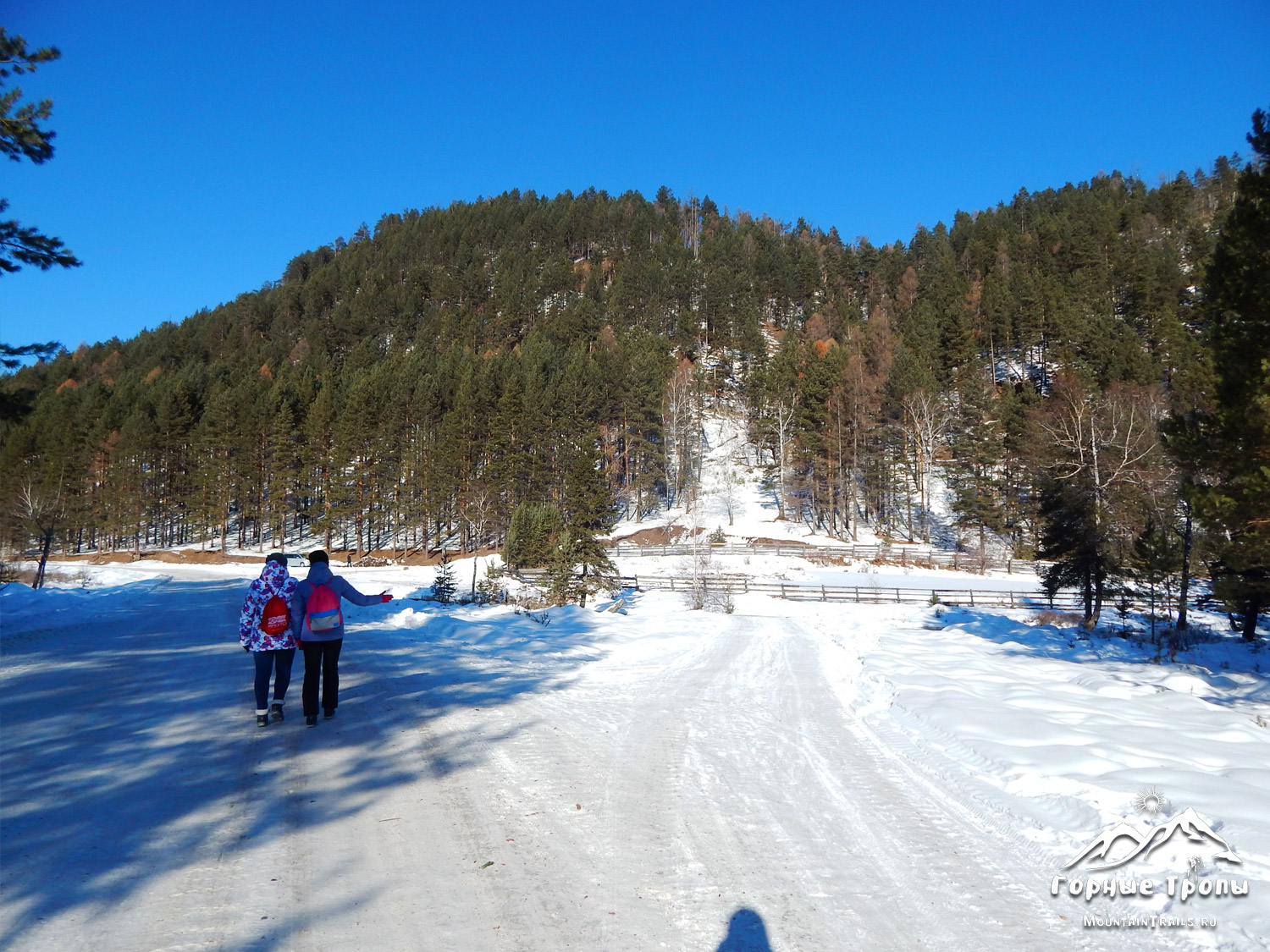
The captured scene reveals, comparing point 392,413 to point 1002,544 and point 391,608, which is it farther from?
point 1002,544

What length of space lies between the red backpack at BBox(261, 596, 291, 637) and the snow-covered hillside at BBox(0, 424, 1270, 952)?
3.04 ft

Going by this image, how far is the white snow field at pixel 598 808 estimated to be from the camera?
3.25 meters

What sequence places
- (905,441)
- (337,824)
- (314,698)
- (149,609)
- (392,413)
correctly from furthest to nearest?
(392,413) → (905,441) → (149,609) → (314,698) → (337,824)

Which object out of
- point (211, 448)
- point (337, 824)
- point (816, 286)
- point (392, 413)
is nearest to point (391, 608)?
point (337, 824)

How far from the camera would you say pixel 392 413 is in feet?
177

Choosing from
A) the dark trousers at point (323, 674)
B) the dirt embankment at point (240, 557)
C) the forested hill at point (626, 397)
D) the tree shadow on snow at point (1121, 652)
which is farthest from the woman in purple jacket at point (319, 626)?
the dirt embankment at point (240, 557)

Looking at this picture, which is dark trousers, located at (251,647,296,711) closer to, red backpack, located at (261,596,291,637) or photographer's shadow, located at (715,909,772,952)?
red backpack, located at (261,596,291,637)

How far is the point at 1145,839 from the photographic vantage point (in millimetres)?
4148

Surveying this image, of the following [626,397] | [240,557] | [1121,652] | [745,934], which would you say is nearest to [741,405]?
[626,397]

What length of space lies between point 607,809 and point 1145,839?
136 inches

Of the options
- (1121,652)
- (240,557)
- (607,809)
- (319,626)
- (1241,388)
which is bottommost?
(1121,652)

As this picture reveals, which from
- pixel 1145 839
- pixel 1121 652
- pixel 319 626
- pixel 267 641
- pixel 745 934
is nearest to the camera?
pixel 745 934

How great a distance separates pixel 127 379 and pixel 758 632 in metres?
83.2

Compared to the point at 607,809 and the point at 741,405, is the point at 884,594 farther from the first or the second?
the point at 741,405
